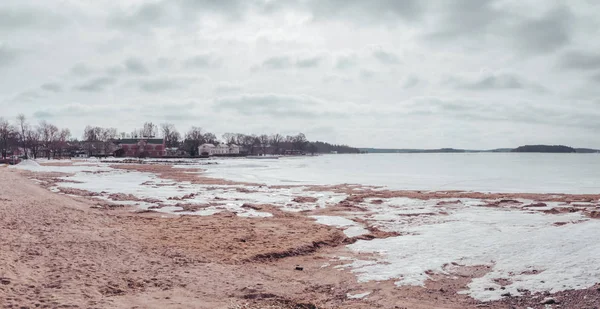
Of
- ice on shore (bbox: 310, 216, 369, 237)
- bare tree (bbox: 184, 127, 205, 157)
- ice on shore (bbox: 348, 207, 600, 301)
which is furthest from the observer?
bare tree (bbox: 184, 127, 205, 157)

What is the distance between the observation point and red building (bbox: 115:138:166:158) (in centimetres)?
15375

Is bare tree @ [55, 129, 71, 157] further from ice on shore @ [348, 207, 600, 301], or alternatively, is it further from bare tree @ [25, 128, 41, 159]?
ice on shore @ [348, 207, 600, 301]

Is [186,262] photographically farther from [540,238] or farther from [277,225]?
[540,238]

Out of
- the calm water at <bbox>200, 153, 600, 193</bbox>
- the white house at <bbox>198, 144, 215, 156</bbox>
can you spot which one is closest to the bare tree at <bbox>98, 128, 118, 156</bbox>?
the white house at <bbox>198, 144, 215, 156</bbox>

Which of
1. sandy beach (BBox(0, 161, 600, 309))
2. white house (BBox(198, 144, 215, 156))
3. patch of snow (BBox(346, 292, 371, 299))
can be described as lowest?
patch of snow (BBox(346, 292, 371, 299))

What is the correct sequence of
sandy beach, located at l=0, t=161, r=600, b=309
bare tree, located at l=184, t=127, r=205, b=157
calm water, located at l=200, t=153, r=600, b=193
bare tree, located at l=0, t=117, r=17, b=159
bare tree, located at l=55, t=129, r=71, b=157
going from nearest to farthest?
1. sandy beach, located at l=0, t=161, r=600, b=309
2. calm water, located at l=200, t=153, r=600, b=193
3. bare tree, located at l=0, t=117, r=17, b=159
4. bare tree, located at l=55, t=129, r=71, b=157
5. bare tree, located at l=184, t=127, r=205, b=157

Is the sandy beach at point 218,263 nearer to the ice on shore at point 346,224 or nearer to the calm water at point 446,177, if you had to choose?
the ice on shore at point 346,224

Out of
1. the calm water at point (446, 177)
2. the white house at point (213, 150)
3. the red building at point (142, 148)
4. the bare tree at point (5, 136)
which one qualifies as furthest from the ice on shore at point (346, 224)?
the white house at point (213, 150)

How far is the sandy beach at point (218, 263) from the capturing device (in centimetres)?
894

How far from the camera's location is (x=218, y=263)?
12.2 m

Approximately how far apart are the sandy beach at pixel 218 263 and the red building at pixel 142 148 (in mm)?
136716

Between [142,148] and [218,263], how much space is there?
6015 inches

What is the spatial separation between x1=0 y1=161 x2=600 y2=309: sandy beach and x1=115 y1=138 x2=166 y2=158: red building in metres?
137

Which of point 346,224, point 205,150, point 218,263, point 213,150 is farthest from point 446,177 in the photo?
point 213,150
